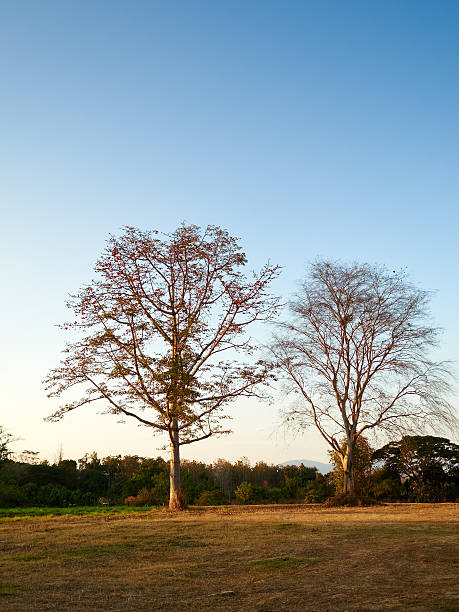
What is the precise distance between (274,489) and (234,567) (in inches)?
748

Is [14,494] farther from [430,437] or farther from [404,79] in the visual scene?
[404,79]

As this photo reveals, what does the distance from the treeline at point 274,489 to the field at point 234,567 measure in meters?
12.0

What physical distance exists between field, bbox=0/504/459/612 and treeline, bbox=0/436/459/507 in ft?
39.5

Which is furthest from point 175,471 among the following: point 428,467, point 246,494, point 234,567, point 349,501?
point 428,467

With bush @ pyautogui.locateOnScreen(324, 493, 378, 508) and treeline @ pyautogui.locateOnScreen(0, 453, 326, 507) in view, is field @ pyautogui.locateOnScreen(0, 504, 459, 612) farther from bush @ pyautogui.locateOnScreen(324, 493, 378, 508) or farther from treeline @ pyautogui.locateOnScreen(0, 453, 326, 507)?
treeline @ pyautogui.locateOnScreen(0, 453, 326, 507)

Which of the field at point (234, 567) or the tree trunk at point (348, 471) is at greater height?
the tree trunk at point (348, 471)

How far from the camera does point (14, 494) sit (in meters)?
21.6

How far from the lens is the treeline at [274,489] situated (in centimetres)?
2292

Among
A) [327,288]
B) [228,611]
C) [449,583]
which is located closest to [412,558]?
[449,583]

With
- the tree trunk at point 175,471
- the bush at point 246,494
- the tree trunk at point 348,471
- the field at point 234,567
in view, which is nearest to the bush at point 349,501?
the tree trunk at point 348,471

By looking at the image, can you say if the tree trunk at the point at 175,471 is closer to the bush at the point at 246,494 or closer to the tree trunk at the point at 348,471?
the bush at the point at 246,494

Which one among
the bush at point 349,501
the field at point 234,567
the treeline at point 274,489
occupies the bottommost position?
the field at point 234,567

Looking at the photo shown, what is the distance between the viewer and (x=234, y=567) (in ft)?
23.3

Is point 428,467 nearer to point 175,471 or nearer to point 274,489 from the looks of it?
point 274,489
